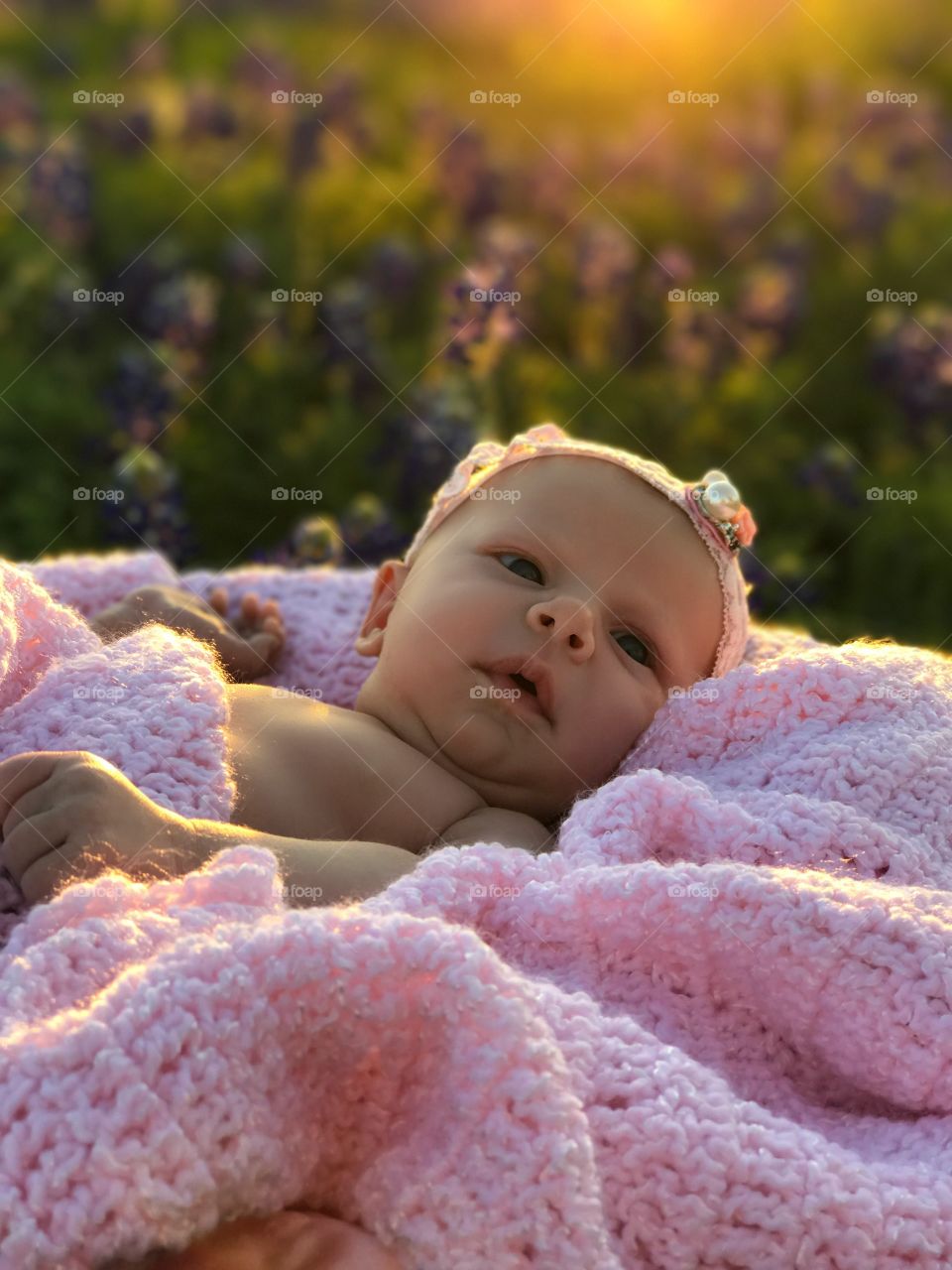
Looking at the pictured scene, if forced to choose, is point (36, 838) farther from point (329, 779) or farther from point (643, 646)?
point (643, 646)

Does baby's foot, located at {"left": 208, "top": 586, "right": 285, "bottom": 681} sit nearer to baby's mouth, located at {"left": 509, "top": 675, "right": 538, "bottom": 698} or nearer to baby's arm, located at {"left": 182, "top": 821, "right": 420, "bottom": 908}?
baby's mouth, located at {"left": 509, "top": 675, "right": 538, "bottom": 698}

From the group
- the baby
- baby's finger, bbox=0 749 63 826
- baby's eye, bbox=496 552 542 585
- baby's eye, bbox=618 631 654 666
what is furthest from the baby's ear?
baby's finger, bbox=0 749 63 826

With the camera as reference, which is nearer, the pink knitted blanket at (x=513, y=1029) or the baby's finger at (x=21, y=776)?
the pink knitted blanket at (x=513, y=1029)

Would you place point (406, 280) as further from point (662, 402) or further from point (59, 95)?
point (59, 95)

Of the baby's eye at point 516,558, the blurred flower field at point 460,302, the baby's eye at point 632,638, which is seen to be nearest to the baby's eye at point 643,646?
the baby's eye at point 632,638

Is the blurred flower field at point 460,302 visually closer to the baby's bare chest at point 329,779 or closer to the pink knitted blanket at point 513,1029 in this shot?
the baby's bare chest at point 329,779

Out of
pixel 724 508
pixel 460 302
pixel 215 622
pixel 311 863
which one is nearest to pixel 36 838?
pixel 311 863

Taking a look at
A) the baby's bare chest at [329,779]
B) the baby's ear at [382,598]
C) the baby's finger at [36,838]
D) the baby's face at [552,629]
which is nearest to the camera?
the baby's finger at [36,838]

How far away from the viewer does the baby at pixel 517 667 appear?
1.75 meters

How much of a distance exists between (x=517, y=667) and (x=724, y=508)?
39 cm

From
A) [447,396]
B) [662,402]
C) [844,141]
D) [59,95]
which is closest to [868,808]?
[447,396]

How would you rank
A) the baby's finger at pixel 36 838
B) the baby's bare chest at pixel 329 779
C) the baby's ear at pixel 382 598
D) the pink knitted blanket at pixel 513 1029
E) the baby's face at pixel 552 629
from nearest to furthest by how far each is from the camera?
the pink knitted blanket at pixel 513 1029 → the baby's finger at pixel 36 838 → the baby's bare chest at pixel 329 779 → the baby's face at pixel 552 629 → the baby's ear at pixel 382 598

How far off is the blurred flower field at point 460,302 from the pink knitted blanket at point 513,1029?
3.82 ft

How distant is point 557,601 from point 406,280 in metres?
2.28
